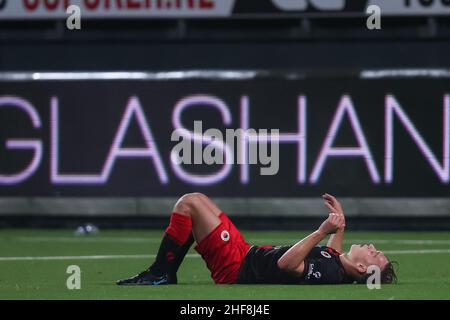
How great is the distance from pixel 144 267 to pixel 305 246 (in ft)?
13.9

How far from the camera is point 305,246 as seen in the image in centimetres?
1150

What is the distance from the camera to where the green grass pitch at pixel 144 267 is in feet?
37.9

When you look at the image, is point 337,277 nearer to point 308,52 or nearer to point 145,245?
point 145,245

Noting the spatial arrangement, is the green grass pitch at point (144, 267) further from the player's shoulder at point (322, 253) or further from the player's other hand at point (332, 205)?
the player's other hand at point (332, 205)

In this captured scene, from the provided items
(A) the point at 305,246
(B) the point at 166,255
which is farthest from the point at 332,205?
(B) the point at 166,255

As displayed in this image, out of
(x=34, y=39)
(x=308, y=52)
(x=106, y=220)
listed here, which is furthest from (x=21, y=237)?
(x=308, y=52)

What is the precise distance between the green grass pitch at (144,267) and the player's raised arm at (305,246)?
0.20 metres

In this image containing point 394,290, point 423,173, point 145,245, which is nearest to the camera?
point 394,290

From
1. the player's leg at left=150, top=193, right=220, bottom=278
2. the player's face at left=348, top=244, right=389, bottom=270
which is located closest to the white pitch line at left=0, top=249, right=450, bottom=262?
the player's leg at left=150, top=193, right=220, bottom=278

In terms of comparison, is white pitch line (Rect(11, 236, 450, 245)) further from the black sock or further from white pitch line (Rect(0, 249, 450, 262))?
the black sock

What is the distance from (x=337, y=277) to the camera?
12117 mm

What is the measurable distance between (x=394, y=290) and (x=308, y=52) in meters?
8.99

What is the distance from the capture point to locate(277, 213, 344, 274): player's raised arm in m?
11.3

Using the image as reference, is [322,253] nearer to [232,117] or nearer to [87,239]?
[87,239]
